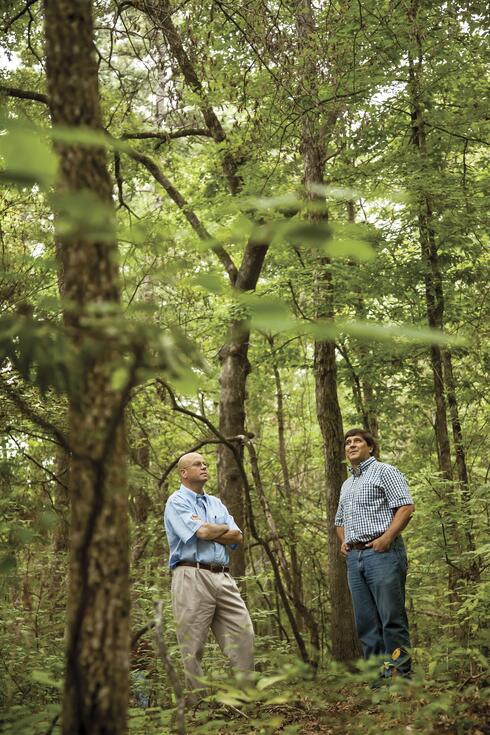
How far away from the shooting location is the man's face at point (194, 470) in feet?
18.7

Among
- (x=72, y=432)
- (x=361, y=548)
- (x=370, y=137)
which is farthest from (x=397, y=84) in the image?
(x=72, y=432)

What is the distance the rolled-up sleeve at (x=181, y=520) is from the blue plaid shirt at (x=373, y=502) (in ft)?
4.00

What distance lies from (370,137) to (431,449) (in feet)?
16.9

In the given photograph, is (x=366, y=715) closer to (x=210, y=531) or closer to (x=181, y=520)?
(x=210, y=531)

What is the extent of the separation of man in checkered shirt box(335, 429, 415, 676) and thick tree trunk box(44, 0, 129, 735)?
389 cm

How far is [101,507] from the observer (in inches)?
67.4

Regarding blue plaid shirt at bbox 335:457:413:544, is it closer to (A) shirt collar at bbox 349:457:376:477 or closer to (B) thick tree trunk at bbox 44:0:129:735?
(A) shirt collar at bbox 349:457:376:477

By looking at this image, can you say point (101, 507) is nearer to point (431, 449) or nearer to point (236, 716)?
point (236, 716)

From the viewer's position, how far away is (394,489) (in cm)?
546

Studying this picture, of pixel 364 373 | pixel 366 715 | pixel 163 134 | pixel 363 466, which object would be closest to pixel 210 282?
pixel 366 715

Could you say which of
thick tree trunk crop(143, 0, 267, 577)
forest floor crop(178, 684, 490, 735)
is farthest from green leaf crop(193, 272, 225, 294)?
thick tree trunk crop(143, 0, 267, 577)

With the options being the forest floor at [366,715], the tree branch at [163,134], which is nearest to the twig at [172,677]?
the forest floor at [366,715]

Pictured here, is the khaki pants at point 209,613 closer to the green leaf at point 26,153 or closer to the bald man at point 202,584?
the bald man at point 202,584

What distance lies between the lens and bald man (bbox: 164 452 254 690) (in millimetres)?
5195
